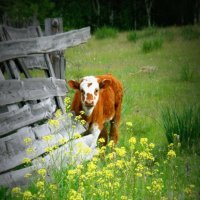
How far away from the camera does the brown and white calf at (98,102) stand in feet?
18.9

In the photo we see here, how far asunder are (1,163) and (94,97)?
164 cm

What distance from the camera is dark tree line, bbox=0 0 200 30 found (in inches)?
1074

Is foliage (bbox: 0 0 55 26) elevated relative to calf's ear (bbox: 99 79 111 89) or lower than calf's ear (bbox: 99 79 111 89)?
lower

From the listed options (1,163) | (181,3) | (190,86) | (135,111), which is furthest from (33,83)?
(181,3)

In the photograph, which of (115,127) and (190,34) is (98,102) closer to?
(115,127)

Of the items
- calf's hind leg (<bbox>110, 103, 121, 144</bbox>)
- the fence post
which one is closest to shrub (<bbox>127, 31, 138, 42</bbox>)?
the fence post

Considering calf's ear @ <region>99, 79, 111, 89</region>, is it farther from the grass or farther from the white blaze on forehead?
the grass

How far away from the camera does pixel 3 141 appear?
4.52 metres

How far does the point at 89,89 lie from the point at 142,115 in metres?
2.80

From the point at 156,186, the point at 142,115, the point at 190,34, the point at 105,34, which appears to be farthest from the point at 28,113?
the point at 105,34

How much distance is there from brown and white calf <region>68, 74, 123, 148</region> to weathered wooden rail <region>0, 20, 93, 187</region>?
0.61ft

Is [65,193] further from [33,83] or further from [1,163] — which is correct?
[33,83]

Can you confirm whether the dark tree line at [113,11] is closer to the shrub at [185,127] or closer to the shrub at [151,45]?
the shrub at [151,45]

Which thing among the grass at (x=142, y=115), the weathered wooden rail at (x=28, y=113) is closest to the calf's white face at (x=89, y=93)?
the weathered wooden rail at (x=28, y=113)
